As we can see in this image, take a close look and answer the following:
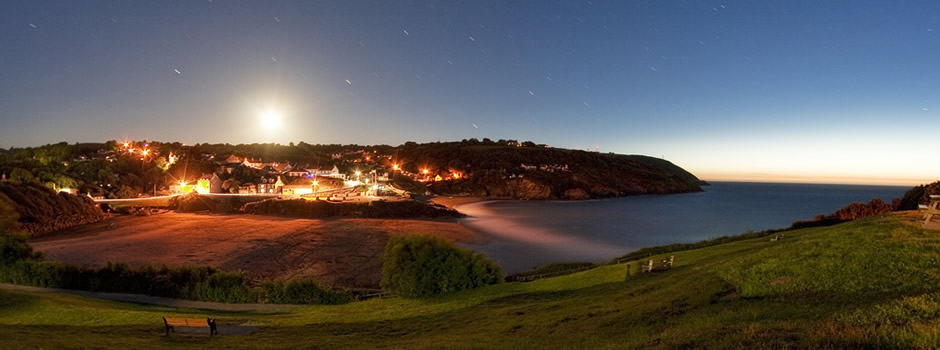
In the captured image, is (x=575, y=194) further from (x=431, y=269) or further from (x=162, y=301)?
(x=162, y=301)

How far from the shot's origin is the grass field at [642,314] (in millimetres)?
7680

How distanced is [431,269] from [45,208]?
6305cm

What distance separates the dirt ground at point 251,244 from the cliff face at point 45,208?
266 cm

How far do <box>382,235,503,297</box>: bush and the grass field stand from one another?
66.3 inches

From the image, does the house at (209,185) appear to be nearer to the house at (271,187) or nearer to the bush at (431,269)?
the house at (271,187)

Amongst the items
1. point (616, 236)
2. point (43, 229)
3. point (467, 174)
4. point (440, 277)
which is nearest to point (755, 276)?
point (440, 277)

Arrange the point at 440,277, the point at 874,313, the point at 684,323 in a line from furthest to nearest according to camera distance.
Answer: the point at 440,277 < the point at 684,323 < the point at 874,313

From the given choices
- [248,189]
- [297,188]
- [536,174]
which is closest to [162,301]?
[297,188]

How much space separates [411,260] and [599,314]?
12.6 m

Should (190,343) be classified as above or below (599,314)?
below

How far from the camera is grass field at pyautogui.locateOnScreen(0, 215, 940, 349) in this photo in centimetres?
768

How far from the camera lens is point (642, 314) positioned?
12180 mm

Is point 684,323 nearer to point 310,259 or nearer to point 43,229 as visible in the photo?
point 310,259

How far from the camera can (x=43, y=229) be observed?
54.4m
